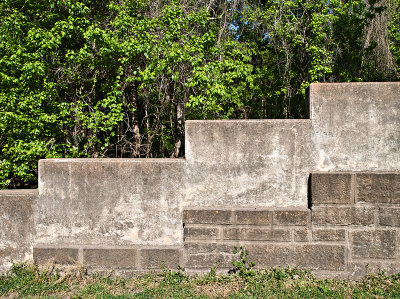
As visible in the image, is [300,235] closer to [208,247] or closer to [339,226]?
[339,226]

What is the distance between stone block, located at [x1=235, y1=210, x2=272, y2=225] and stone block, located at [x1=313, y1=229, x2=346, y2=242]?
17.4 inches

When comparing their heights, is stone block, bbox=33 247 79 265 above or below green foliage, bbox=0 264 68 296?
above

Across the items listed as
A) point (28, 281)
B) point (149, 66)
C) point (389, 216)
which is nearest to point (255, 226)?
point (389, 216)

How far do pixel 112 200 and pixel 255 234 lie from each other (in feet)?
4.70

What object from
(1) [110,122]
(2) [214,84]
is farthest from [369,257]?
(1) [110,122]

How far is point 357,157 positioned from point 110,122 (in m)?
3.58

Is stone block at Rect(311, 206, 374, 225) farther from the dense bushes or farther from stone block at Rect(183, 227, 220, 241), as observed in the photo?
the dense bushes

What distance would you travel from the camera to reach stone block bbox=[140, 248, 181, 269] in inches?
133

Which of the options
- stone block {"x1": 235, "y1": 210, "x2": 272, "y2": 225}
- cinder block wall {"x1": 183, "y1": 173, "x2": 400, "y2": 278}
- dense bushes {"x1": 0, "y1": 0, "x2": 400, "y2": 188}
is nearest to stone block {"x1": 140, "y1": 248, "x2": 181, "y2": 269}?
cinder block wall {"x1": 183, "y1": 173, "x2": 400, "y2": 278}

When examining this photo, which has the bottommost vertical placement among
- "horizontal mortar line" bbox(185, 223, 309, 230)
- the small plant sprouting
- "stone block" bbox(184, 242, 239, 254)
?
the small plant sprouting

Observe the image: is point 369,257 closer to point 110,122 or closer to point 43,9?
point 110,122

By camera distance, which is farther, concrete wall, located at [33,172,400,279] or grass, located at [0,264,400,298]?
concrete wall, located at [33,172,400,279]

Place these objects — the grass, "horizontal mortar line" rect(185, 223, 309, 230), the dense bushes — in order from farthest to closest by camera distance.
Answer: the dense bushes < "horizontal mortar line" rect(185, 223, 309, 230) < the grass

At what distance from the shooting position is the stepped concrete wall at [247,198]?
320cm
